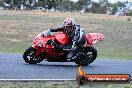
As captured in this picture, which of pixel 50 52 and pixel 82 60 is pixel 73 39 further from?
pixel 50 52

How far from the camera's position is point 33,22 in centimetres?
4241

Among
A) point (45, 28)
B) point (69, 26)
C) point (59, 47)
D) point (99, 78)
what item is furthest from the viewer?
point (45, 28)

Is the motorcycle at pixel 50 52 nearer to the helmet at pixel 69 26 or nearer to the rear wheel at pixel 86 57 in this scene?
the rear wheel at pixel 86 57

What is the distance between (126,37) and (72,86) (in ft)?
90.7

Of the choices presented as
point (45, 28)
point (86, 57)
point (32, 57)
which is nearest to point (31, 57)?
point (32, 57)

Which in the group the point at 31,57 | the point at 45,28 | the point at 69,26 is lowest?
the point at 45,28

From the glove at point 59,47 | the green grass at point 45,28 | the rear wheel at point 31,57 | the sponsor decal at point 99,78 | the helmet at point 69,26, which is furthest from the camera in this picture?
the green grass at point 45,28

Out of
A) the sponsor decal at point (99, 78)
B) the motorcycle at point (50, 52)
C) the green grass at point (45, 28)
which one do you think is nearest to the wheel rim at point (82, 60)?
the motorcycle at point (50, 52)

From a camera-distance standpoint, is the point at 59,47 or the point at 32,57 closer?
the point at 32,57

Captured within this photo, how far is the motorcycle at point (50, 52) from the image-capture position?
1526 centimetres

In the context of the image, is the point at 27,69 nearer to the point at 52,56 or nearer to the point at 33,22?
the point at 52,56

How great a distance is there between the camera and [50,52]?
50.5 ft

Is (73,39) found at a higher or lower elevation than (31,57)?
higher

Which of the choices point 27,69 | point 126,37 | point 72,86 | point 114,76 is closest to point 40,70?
point 27,69
